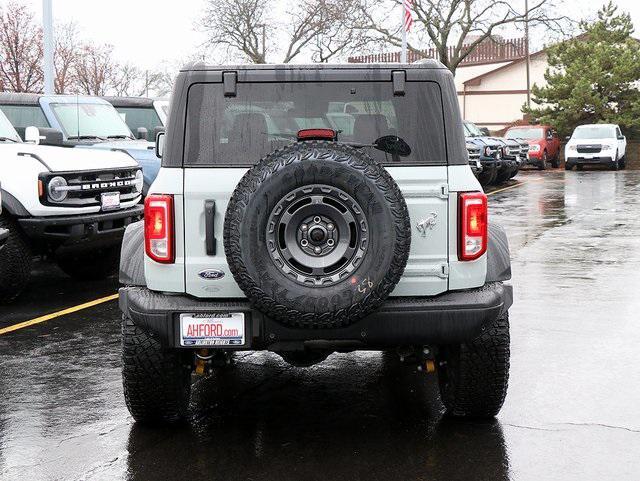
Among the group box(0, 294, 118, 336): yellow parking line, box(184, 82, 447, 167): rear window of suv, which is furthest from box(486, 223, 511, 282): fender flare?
box(0, 294, 118, 336): yellow parking line

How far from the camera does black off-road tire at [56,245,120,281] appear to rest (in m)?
10.8

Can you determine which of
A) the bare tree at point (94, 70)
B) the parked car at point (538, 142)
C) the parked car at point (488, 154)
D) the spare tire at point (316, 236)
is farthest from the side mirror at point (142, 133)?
the bare tree at point (94, 70)

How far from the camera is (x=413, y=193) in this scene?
16.0 ft

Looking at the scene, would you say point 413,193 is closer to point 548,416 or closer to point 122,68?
point 548,416

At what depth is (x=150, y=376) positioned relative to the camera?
198 inches

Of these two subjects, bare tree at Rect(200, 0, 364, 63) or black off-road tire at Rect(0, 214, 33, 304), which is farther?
bare tree at Rect(200, 0, 364, 63)

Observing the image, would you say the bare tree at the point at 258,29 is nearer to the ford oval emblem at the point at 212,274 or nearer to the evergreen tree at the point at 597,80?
the evergreen tree at the point at 597,80

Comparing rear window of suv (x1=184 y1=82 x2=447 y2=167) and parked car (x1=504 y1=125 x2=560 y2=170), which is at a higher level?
parked car (x1=504 y1=125 x2=560 y2=170)

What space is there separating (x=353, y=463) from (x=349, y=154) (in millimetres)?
1441

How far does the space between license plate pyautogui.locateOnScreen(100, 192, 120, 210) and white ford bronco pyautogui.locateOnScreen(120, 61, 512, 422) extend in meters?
4.68

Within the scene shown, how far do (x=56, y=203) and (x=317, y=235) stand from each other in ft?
17.5

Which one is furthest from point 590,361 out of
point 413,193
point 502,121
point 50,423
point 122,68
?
point 122,68

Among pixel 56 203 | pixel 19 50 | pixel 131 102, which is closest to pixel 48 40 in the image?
pixel 131 102

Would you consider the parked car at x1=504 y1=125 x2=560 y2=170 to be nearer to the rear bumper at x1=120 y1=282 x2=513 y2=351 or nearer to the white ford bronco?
the white ford bronco
